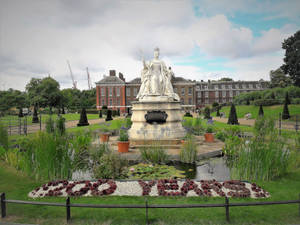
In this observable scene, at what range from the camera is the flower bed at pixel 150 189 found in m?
4.46

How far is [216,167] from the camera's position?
709 cm

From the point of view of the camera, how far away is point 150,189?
4660 millimetres

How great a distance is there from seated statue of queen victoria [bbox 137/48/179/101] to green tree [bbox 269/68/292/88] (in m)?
42.5

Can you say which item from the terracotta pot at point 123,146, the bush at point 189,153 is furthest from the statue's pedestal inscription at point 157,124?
the bush at point 189,153

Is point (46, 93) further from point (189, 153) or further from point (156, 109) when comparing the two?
point (189, 153)

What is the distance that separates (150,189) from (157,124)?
6.36m

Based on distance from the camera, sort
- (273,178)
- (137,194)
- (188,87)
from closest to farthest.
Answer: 1. (137,194)
2. (273,178)
3. (188,87)

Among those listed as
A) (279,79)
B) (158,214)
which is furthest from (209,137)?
(279,79)

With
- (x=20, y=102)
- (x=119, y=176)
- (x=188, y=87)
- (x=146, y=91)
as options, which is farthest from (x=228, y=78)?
(x=119, y=176)

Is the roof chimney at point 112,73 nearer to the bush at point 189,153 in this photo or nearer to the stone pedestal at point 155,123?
the stone pedestal at point 155,123

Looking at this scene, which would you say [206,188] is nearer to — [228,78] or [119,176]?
[119,176]

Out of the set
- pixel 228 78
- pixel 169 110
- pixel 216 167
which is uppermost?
pixel 228 78

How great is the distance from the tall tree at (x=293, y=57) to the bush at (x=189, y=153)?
34.5 m

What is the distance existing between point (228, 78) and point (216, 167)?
3682 inches
